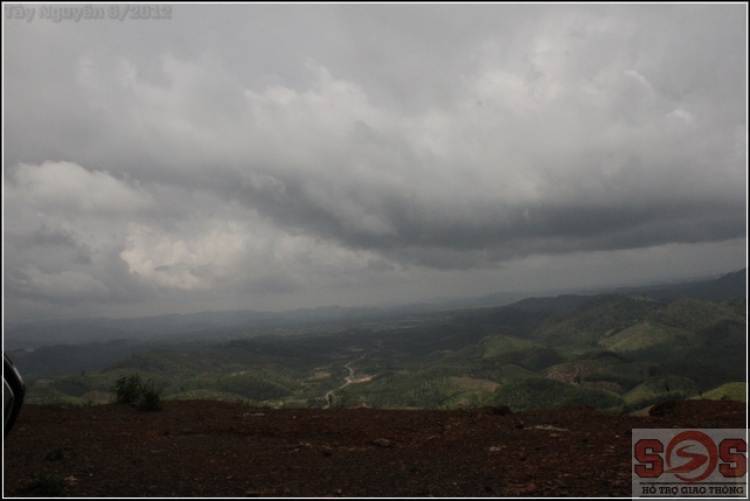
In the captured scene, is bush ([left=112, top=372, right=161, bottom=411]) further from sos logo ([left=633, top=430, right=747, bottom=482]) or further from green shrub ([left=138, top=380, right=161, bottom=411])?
sos logo ([left=633, top=430, right=747, bottom=482])

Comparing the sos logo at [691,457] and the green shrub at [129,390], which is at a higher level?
the sos logo at [691,457]

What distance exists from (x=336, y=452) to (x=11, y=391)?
7.71 m

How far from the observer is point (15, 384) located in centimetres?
367

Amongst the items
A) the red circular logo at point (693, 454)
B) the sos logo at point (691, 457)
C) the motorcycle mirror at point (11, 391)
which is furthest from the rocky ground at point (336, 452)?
the motorcycle mirror at point (11, 391)

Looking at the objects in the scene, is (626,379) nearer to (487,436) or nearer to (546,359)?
(546,359)

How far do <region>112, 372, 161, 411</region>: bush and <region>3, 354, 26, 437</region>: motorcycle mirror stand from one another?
45.4 feet

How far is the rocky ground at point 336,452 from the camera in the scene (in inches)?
289

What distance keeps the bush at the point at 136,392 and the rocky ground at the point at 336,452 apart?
93 cm

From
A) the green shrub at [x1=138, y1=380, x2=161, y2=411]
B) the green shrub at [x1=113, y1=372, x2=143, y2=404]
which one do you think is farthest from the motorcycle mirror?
the green shrub at [x1=113, y1=372, x2=143, y2=404]

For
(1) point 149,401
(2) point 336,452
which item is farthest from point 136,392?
(2) point 336,452

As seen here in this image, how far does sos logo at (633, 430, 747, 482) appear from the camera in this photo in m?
7.70

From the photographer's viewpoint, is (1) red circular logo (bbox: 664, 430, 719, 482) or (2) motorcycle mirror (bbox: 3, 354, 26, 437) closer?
(2) motorcycle mirror (bbox: 3, 354, 26, 437)

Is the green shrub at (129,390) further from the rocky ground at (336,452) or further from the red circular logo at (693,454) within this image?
the red circular logo at (693,454)

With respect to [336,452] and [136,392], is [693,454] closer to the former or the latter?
[336,452]
